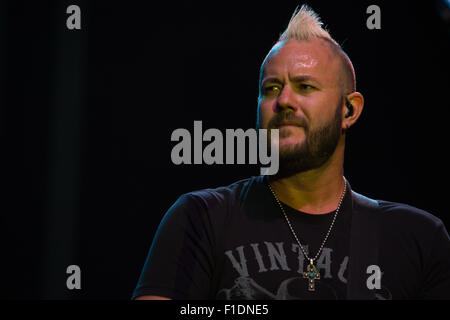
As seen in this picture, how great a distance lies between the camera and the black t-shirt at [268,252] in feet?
5.36

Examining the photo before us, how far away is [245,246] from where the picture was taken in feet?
5.61

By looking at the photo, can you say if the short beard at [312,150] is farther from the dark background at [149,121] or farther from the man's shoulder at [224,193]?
the dark background at [149,121]

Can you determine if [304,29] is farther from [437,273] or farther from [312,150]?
[437,273]

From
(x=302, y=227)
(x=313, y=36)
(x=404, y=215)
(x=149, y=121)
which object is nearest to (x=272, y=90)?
(x=313, y=36)

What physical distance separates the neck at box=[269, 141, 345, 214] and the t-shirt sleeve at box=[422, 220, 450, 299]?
41 centimetres

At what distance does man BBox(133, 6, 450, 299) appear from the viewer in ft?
5.42

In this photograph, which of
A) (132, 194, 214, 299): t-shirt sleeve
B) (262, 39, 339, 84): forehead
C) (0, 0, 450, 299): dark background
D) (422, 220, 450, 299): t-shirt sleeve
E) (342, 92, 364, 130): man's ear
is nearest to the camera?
(132, 194, 214, 299): t-shirt sleeve

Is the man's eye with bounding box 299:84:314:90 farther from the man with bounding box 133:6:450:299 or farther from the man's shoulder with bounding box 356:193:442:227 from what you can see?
the man's shoulder with bounding box 356:193:442:227

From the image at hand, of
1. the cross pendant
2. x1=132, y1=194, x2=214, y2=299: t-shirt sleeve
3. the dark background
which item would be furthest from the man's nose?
the dark background

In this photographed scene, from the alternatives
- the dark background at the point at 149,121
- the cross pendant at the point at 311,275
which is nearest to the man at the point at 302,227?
the cross pendant at the point at 311,275

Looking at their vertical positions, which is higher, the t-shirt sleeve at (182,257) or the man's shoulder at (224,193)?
the man's shoulder at (224,193)

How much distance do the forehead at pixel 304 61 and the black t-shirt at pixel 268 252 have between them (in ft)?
1.72

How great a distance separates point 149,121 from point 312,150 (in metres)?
1.07

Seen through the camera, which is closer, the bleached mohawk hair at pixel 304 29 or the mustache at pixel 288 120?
the mustache at pixel 288 120
